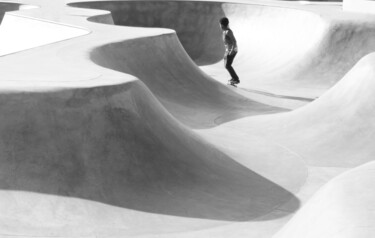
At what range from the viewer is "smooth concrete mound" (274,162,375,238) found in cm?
504

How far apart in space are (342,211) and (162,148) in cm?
466

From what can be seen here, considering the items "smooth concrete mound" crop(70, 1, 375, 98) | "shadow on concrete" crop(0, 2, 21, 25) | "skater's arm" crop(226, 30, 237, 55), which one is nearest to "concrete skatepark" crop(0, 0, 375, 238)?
"skater's arm" crop(226, 30, 237, 55)

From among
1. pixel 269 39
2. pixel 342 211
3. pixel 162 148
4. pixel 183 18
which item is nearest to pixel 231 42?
pixel 269 39

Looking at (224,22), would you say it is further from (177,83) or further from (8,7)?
(8,7)

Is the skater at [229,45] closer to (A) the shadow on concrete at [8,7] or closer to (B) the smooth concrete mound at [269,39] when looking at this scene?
(B) the smooth concrete mound at [269,39]

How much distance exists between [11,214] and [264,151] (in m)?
5.39

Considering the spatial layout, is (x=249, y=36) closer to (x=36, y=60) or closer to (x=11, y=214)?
(x=36, y=60)

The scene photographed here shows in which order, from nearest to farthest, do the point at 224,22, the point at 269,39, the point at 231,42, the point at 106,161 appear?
the point at 106,161 < the point at 224,22 < the point at 231,42 < the point at 269,39

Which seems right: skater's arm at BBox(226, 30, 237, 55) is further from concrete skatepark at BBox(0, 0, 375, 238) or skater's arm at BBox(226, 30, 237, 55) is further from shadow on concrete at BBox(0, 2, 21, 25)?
shadow on concrete at BBox(0, 2, 21, 25)

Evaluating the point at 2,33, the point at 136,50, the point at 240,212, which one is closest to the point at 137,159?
the point at 240,212

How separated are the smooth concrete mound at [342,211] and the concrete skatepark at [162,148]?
15mm

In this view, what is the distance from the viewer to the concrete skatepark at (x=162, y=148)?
27.5ft

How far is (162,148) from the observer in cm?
977

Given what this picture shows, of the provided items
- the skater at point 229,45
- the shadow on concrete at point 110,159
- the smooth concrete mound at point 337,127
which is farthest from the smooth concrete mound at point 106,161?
the skater at point 229,45
